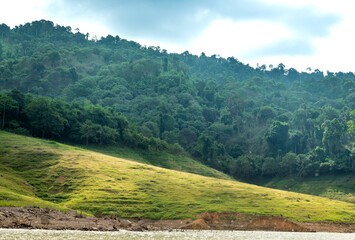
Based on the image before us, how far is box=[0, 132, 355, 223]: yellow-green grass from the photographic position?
55.8 metres

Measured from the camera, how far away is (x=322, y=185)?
118062 millimetres

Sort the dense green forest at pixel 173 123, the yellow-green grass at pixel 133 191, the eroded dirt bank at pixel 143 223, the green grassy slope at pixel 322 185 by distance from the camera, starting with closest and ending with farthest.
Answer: the eroded dirt bank at pixel 143 223, the yellow-green grass at pixel 133 191, the dense green forest at pixel 173 123, the green grassy slope at pixel 322 185

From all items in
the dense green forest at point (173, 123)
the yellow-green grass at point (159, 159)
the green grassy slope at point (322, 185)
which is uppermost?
the dense green forest at point (173, 123)

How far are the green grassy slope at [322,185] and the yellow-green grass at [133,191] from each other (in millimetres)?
46470

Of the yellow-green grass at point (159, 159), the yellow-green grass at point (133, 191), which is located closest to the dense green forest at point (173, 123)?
the yellow-green grass at point (159, 159)

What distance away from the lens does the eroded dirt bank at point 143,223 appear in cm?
3919

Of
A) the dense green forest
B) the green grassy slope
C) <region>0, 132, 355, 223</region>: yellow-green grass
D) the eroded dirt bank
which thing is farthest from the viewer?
the green grassy slope

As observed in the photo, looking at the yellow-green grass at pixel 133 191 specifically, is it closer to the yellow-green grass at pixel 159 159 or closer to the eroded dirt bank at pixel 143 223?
the eroded dirt bank at pixel 143 223

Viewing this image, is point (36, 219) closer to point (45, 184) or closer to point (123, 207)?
point (123, 207)

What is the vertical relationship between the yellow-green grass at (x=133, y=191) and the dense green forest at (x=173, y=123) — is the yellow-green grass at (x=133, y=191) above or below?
below

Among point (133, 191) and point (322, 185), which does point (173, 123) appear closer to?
point (322, 185)

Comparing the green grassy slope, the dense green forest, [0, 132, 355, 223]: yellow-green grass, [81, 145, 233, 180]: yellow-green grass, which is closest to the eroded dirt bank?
[0, 132, 355, 223]: yellow-green grass

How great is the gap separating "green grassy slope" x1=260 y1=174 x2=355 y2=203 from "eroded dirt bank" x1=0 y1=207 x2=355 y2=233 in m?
54.9

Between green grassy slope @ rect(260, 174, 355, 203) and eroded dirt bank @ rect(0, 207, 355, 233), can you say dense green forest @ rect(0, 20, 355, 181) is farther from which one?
eroded dirt bank @ rect(0, 207, 355, 233)
